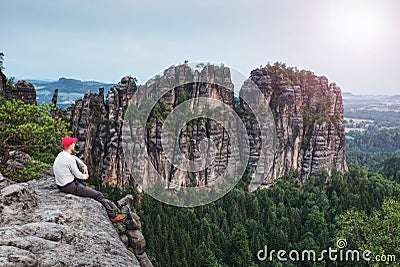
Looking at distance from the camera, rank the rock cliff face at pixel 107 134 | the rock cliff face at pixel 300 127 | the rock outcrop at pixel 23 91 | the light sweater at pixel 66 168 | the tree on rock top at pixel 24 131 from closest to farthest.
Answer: the light sweater at pixel 66 168, the tree on rock top at pixel 24 131, the rock outcrop at pixel 23 91, the rock cliff face at pixel 107 134, the rock cliff face at pixel 300 127

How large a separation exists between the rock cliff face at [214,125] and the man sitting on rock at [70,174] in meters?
33.7

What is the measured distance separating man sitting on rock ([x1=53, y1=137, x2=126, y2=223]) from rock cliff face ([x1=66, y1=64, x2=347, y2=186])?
33683 millimetres

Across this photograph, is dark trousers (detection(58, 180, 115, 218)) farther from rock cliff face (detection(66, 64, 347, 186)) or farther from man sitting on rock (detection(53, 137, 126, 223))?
rock cliff face (detection(66, 64, 347, 186))

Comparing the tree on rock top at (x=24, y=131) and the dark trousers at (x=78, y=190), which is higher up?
the tree on rock top at (x=24, y=131)

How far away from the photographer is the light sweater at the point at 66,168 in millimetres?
9633

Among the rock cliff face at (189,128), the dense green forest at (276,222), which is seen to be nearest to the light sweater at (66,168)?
the dense green forest at (276,222)

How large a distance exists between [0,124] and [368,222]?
18748 mm

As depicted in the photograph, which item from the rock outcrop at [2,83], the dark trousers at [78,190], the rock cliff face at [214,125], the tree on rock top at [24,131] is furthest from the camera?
the rock cliff face at [214,125]

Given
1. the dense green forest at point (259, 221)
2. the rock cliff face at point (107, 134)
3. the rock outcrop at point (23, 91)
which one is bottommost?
the dense green forest at point (259, 221)

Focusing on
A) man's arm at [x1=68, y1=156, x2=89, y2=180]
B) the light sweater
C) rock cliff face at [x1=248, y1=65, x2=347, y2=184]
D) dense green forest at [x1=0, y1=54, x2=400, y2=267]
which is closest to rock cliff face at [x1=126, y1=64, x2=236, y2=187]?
dense green forest at [x1=0, y1=54, x2=400, y2=267]

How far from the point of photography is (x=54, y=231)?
7.38 m

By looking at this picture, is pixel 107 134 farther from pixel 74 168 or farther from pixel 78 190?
pixel 74 168

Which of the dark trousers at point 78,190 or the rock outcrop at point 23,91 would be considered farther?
the rock outcrop at point 23,91

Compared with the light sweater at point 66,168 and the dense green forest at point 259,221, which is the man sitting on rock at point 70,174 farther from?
the dense green forest at point 259,221
